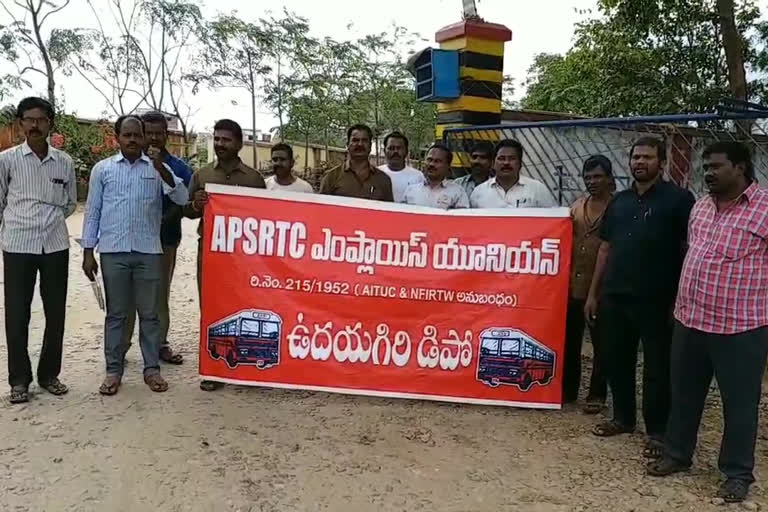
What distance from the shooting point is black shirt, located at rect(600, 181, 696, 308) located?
3238 mm

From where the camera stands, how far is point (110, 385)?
4102mm

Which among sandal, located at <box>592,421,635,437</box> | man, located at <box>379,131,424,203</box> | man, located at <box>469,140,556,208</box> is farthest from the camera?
man, located at <box>379,131,424,203</box>

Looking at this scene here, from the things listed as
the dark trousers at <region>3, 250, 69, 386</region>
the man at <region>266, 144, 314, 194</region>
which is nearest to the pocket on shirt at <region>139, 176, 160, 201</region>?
the dark trousers at <region>3, 250, 69, 386</region>

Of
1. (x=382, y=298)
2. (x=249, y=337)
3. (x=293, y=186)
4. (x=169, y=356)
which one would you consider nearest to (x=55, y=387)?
(x=169, y=356)

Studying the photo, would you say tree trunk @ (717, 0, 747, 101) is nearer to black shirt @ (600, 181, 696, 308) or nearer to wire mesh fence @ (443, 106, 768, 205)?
wire mesh fence @ (443, 106, 768, 205)

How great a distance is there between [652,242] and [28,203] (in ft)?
11.5

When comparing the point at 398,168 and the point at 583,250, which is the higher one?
the point at 398,168

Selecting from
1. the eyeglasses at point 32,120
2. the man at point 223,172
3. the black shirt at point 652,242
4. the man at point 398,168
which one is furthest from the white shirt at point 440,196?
the eyeglasses at point 32,120

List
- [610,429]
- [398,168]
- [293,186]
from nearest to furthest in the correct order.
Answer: [610,429]
[293,186]
[398,168]

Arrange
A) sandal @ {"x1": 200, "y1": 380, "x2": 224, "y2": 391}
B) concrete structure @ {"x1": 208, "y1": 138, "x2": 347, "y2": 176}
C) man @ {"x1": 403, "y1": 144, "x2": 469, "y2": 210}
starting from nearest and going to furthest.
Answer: sandal @ {"x1": 200, "y1": 380, "x2": 224, "y2": 391} → man @ {"x1": 403, "y1": 144, "x2": 469, "y2": 210} → concrete structure @ {"x1": 208, "y1": 138, "x2": 347, "y2": 176}

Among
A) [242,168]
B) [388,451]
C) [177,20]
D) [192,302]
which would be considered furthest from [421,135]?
[388,451]

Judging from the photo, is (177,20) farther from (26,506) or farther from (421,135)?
(26,506)

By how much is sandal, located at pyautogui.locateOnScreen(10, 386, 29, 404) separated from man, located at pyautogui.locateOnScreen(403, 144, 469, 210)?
266cm

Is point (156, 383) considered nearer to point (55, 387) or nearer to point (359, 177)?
point (55, 387)
